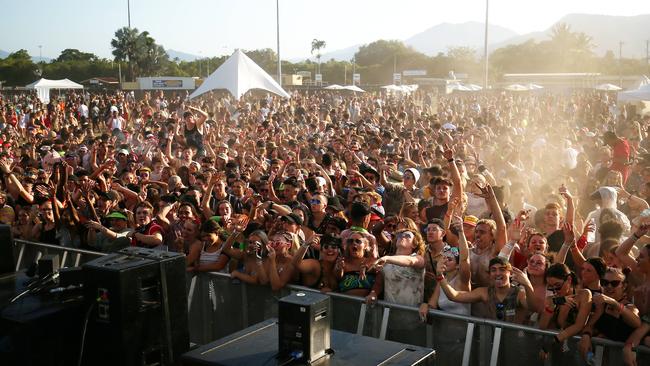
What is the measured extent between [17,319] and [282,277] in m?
2.69

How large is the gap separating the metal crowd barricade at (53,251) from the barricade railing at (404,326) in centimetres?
157

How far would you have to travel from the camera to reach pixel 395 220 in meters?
7.06

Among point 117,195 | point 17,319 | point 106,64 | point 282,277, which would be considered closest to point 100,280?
point 17,319

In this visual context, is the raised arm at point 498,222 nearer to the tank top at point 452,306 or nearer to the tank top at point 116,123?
the tank top at point 452,306

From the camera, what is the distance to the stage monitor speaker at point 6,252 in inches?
195

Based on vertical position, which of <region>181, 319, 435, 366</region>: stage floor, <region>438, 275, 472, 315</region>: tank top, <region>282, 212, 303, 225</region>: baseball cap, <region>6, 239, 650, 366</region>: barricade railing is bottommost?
<region>6, 239, 650, 366</region>: barricade railing

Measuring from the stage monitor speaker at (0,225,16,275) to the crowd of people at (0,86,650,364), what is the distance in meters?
2.01

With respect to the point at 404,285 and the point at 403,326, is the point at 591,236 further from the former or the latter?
the point at 403,326

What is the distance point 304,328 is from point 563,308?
7.67 ft

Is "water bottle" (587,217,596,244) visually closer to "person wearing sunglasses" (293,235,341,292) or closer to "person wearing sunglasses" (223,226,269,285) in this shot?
"person wearing sunglasses" (293,235,341,292)

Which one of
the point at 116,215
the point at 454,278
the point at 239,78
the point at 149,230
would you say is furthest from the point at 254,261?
the point at 239,78

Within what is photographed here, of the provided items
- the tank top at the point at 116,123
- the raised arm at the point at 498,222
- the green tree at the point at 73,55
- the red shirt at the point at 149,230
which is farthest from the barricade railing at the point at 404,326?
the green tree at the point at 73,55

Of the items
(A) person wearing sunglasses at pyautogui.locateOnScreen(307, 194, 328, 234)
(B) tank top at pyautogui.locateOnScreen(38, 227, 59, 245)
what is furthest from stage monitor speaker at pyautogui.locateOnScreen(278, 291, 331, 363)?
(B) tank top at pyautogui.locateOnScreen(38, 227, 59, 245)

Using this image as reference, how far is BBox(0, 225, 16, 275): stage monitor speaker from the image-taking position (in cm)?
495
